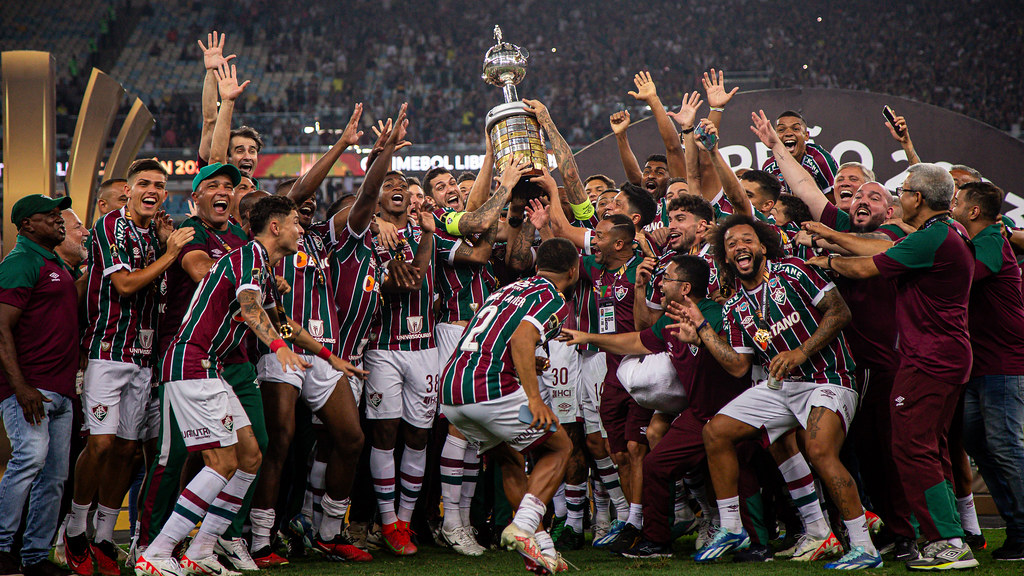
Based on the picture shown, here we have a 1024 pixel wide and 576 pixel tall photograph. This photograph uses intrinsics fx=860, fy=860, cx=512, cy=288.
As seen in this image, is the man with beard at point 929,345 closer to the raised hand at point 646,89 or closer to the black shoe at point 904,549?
the black shoe at point 904,549

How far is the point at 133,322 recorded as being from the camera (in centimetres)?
551

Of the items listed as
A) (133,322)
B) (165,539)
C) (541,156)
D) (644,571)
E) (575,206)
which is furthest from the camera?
(575,206)

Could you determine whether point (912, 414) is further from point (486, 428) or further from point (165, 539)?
point (165, 539)

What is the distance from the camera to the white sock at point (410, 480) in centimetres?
616

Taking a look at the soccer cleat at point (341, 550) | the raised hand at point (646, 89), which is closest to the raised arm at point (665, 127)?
the raised hand at point (646, 89)

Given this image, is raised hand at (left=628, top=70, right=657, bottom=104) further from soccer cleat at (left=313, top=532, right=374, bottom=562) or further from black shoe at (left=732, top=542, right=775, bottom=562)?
soccer cleat at (left=313, top=532, right=374, bottom=562)

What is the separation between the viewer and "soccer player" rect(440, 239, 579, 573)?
491 centimetres

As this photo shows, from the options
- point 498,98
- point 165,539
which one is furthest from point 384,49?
point 165,539

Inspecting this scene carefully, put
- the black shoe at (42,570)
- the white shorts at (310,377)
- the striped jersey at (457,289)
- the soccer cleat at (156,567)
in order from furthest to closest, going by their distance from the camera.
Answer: the striped jersey at (457,289) < the white shorts at (310,377) < the black shoe at (42,570) < the soccer cleat at (156,567)

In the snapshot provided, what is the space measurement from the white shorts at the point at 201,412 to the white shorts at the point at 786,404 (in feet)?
9.72

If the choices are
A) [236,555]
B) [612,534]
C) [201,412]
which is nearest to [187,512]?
[201,412]

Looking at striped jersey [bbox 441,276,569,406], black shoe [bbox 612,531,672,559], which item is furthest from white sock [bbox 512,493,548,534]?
black shoe [bbox 612,531,672,559]

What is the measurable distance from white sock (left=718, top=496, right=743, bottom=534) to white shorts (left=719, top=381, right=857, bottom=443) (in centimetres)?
46

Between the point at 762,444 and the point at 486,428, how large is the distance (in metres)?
1.84
